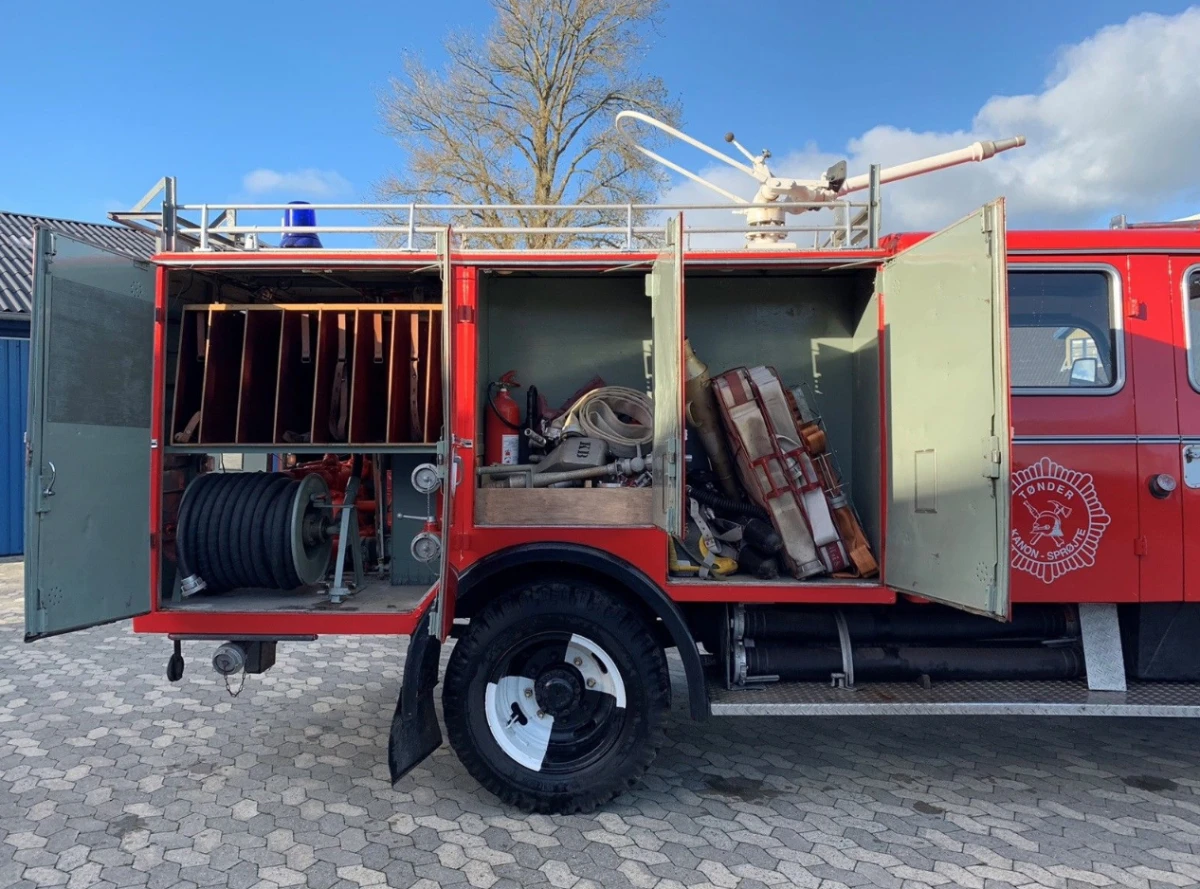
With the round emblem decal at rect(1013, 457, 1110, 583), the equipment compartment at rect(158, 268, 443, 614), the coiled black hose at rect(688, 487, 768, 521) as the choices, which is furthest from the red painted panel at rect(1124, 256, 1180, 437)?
the equipment compartment at rect(158, 268, 443, 614)

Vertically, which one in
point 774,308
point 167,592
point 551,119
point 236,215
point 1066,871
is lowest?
point 1066,871

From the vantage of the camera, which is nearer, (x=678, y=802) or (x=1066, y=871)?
(x=1066, y=871)

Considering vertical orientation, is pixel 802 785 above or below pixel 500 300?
below

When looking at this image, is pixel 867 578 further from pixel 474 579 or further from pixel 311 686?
pixel 311 686

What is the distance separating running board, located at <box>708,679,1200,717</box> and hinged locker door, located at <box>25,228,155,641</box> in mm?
3012

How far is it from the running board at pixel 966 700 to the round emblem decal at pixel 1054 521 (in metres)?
0.56

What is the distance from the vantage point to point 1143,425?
3.87 m

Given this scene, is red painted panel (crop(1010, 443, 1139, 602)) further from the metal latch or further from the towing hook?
the towing hook

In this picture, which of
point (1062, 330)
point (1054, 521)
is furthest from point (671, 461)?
point (1062, 330)

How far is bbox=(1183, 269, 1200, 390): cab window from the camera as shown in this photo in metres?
3.91

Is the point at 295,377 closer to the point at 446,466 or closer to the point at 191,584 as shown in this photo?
the point at 191,584

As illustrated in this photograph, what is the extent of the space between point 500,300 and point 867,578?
2700 millimetres

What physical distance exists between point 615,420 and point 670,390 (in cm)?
102

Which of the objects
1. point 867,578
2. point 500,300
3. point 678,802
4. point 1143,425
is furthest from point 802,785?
point 500,300
